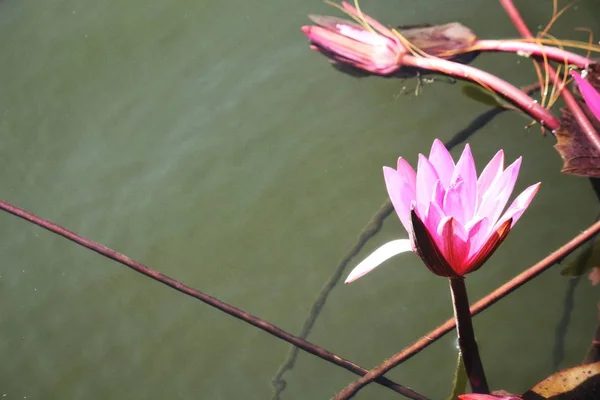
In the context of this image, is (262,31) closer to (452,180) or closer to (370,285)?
(370,285)

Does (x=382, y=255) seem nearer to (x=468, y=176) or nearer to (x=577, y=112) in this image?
(x=468, y=176)

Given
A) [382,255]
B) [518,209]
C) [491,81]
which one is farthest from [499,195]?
[491,81]

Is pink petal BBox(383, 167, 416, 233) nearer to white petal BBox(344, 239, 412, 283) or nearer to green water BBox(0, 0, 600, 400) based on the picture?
white petal BBox(344, 239, 412, 283)

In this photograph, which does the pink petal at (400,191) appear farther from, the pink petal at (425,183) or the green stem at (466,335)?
the green stem at (466,335)

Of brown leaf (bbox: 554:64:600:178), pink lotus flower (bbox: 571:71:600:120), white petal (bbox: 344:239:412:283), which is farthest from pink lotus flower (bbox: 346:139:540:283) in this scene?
brown leaf (bbox: 554:64:600:178)

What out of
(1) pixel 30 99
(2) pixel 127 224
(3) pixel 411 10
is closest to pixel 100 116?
(1) pixel 30 99
